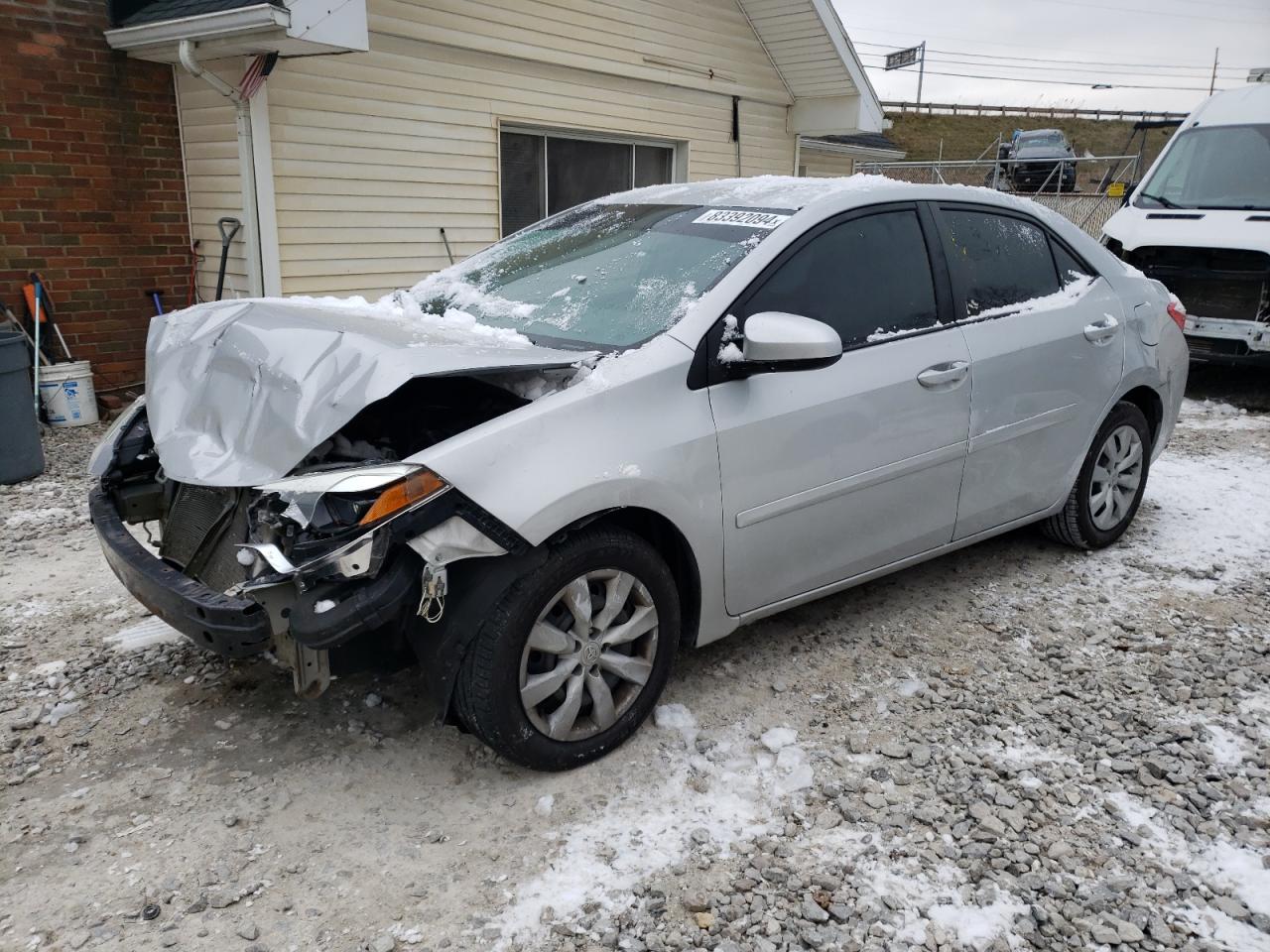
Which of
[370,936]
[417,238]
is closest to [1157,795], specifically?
[370,936]

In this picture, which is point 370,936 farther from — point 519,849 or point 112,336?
point 112,336

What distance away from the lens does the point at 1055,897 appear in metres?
2.54

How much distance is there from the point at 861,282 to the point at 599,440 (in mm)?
1349

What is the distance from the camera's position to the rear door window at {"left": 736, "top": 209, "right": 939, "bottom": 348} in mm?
3416

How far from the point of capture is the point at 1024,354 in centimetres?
407

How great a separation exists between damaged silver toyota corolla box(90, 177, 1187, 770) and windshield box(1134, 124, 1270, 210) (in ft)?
19.1

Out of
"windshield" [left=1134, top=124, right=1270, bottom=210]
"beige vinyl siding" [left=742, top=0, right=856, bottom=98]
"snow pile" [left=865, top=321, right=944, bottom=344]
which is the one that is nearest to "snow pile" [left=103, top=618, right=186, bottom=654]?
"snow pile" [left=865, top=321, right=944, bottom=344]

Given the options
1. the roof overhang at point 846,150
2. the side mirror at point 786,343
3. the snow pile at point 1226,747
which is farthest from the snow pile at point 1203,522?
the roof overhang at point 846,150

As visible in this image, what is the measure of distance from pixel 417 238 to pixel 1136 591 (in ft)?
20.9

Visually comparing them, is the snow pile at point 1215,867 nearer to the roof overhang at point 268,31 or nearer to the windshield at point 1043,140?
the roof overhang at point 268,31

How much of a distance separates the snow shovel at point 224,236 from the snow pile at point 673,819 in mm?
5713

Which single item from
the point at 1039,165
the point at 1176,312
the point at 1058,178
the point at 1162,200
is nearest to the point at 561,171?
the point at 1162,200

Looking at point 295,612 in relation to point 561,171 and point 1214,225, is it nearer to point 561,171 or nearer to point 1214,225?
point 561,171

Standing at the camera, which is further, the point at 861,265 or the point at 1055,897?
the point at 861,265
